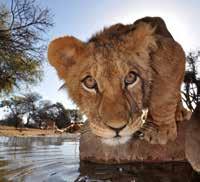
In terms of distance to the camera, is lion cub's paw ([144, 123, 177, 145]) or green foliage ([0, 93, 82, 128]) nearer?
lion cub's paw ([144, 123, 177, 145])

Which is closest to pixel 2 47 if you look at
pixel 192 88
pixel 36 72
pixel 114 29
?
pixel 36 72

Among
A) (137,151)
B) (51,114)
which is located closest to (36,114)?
(51,114)

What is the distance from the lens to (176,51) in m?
4.75

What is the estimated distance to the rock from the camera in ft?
16.4

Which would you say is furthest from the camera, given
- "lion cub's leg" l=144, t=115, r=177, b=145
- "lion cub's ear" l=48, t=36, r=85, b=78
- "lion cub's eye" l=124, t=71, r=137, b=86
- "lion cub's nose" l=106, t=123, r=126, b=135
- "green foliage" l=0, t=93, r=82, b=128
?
"green foliage" l=0, t=93, r=82, b=128

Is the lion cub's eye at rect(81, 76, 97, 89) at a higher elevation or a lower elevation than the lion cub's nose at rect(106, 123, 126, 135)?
higher

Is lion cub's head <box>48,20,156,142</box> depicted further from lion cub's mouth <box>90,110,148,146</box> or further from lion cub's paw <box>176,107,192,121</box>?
lion cub's paw <box>176,107,192,121</box>

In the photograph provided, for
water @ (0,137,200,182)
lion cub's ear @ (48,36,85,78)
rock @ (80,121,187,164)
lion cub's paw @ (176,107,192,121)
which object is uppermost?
lion cub's ear @ (48,36,85,78)

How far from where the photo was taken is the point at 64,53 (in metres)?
4.62

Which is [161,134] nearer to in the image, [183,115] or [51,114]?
[183,115]

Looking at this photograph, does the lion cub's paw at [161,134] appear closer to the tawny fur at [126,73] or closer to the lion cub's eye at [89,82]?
the tawny fur at [126,73]

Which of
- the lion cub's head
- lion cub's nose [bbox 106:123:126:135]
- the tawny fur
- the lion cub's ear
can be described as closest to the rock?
the tawny fur

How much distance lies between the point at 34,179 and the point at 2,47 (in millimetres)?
22194

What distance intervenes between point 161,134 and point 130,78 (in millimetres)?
937
